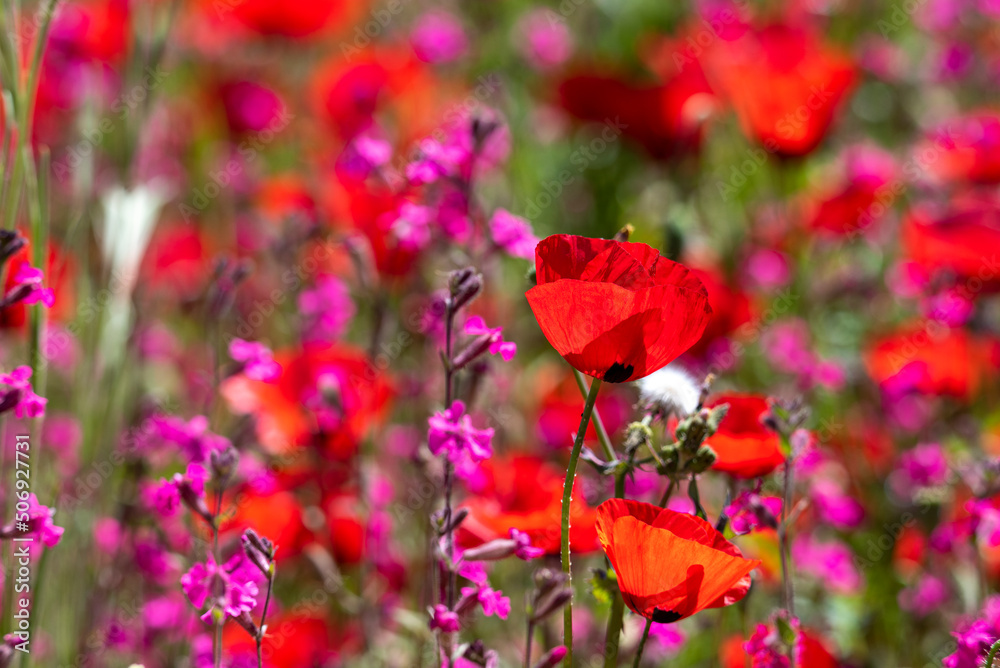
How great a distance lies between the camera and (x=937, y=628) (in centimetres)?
149

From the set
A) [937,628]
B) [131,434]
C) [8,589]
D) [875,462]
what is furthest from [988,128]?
[8,589]

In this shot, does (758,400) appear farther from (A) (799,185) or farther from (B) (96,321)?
(A) (799,185)

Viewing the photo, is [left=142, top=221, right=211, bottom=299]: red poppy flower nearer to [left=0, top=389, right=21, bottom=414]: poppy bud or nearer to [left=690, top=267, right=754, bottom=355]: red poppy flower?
[left=690, top=267, right=754, bottom=355]: red poppy flower

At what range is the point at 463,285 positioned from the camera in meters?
0.94

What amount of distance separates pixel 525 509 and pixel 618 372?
0.47 meters

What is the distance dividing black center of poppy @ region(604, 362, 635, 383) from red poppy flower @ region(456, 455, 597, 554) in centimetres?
20

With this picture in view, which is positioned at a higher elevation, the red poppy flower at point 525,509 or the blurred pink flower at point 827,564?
the red poppy flower at point 525,509

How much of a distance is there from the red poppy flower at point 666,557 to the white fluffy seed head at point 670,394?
16 centimetres

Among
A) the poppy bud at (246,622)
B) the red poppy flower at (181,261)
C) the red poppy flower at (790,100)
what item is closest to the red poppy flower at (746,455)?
the poppy bud at (246,622)

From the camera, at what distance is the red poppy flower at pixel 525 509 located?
104 cm

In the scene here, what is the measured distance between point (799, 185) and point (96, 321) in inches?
68.9

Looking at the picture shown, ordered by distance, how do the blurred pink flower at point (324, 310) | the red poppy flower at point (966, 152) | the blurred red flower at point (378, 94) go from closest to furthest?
the blurred pink flower at point (324, 310) < the red poppy flower at point (966, 152) < the blurred red flower at point (378, 94)

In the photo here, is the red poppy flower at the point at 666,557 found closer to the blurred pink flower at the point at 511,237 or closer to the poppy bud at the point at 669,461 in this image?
the poppy bud at the point at 669,461

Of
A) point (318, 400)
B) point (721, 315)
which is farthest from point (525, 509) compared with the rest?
point (721, 315)
